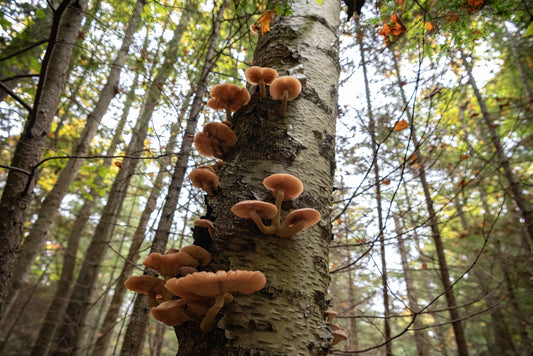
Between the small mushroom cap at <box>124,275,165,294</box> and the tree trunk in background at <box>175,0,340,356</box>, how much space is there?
1.32ft

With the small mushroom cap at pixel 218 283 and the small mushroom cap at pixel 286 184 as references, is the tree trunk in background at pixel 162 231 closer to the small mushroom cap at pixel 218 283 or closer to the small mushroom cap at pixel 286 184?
the small mushroom cap at pixel 286 184

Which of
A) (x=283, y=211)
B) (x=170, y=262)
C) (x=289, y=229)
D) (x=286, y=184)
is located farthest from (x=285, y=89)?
(x=170, y=262)

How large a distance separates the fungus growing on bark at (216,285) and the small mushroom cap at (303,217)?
1.19 ft

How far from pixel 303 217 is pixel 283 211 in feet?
0.54

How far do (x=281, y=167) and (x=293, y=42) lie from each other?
128 cm

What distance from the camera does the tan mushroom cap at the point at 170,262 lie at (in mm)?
1441

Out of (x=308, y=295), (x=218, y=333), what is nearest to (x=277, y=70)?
(x=308, y=295)

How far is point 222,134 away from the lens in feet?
6.14

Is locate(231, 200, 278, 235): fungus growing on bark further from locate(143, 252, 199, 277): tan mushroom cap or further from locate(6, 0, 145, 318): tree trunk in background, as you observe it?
locate(6, 0, 145, 318): tree trunk in background

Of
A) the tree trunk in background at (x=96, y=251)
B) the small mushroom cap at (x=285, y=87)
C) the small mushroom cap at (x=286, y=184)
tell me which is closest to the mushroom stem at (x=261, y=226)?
the small mushroom cap at (x=286, y=184)

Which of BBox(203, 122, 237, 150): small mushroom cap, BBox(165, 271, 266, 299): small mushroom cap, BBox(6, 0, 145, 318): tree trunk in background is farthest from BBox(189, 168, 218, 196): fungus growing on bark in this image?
BBox(6, 0, 145, 318): tree trunk in background

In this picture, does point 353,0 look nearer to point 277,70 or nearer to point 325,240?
point 277,70

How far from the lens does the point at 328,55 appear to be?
2.37 metres

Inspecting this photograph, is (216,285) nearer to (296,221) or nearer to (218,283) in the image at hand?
(218,283)
